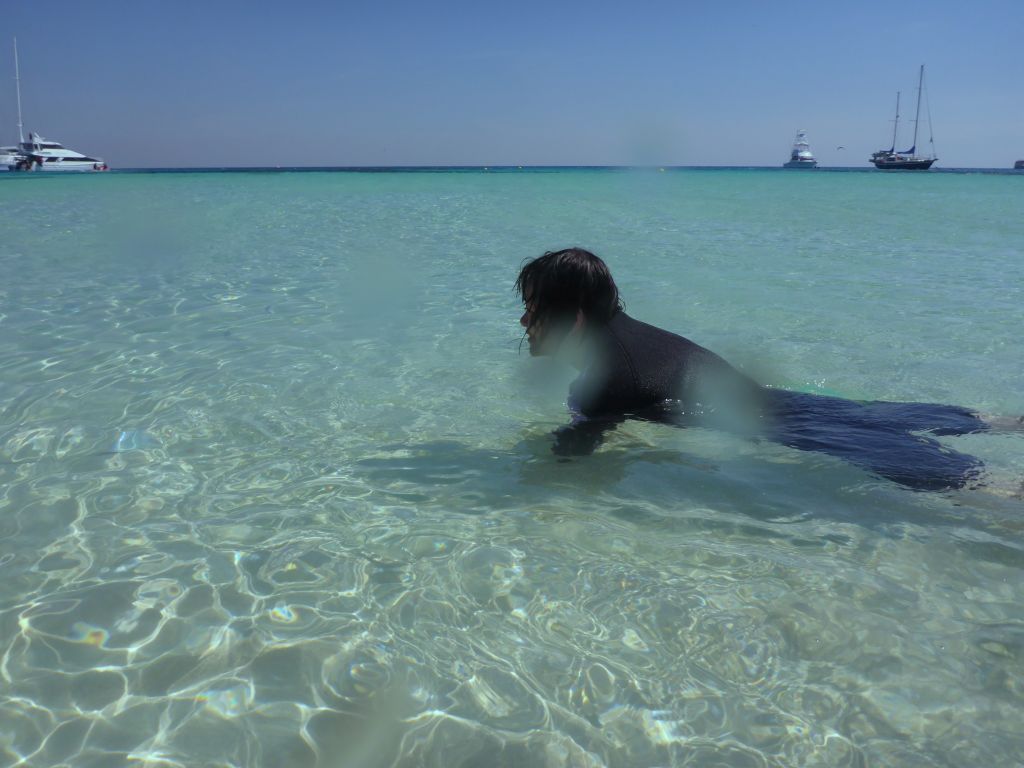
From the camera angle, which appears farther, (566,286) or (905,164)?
(905,164)

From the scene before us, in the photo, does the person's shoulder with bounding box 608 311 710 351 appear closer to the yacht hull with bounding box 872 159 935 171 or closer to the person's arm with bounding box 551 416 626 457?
the person's arm with bounding box 551 416 626 457

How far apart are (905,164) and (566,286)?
4024 inches

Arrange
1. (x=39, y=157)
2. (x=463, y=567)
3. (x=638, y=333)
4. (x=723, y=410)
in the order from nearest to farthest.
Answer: (x=463, y=567), (x=638, y=333), (x=723, y=410), (x=39, y=157)

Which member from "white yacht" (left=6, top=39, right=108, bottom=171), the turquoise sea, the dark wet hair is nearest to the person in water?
the dark wet hair

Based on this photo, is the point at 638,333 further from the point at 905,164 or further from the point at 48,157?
the point at 905,164

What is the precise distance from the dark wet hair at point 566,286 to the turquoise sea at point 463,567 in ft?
2.65

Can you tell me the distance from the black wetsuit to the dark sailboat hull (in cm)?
9897

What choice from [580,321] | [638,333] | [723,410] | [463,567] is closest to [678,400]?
[723,410]

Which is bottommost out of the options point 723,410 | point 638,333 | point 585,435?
point 585,435

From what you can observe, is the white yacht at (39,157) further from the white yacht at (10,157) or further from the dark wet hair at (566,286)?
the dark wet hair at (566,286)

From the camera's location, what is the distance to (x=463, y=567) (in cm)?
276

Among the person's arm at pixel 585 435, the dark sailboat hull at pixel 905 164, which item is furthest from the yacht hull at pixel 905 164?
the person's arm at pixel 585 435

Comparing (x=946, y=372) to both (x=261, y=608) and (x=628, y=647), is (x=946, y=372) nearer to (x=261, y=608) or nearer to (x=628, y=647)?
(x=628, y=647)

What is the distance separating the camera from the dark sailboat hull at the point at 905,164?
8797 centimetres
